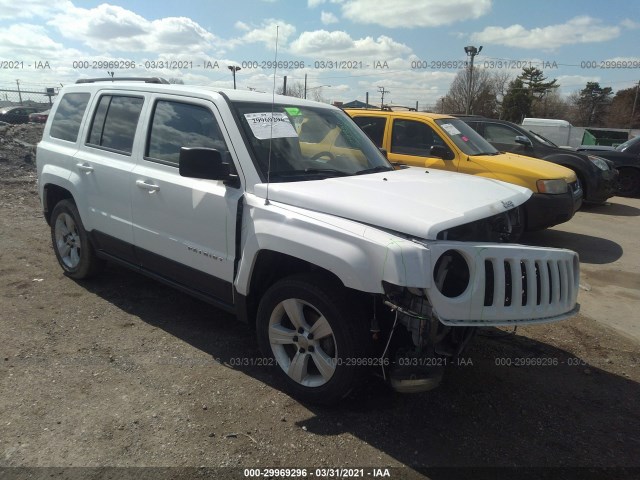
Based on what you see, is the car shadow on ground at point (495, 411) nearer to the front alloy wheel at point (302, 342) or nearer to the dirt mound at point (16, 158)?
the front alloy wheel at point (302, 342)

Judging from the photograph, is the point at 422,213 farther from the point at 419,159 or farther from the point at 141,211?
the point at 419,159

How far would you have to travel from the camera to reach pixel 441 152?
7.14m

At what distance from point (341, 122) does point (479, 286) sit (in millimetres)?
2306

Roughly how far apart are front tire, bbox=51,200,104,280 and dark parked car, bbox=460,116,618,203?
7.63m

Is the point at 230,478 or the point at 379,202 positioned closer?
the point at 230,478

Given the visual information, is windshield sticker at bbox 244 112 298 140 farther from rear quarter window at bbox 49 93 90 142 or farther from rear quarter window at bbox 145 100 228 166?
rear quarter window at bbox 49 93 90 142

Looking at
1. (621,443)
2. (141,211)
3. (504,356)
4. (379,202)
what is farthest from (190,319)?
(621,443)

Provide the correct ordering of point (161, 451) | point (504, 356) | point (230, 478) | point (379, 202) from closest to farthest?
point (230, 478) < point (161, 451) < point (379, 202) < point (504, 356)

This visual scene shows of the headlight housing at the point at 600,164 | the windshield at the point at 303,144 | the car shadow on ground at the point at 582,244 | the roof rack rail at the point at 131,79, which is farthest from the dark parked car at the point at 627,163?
the roof rack rail at the point at 131,79

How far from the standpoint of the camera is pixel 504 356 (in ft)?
12.8

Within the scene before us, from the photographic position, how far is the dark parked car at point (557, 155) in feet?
29.2

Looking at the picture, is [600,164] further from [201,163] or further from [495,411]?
[201,163]

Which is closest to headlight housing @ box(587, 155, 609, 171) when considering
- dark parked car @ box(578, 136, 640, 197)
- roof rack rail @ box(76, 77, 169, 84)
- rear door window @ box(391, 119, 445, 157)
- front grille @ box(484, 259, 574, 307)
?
dark parked car @ box(578, 136, 640, 197)

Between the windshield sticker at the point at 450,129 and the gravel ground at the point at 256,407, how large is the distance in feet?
12.4
